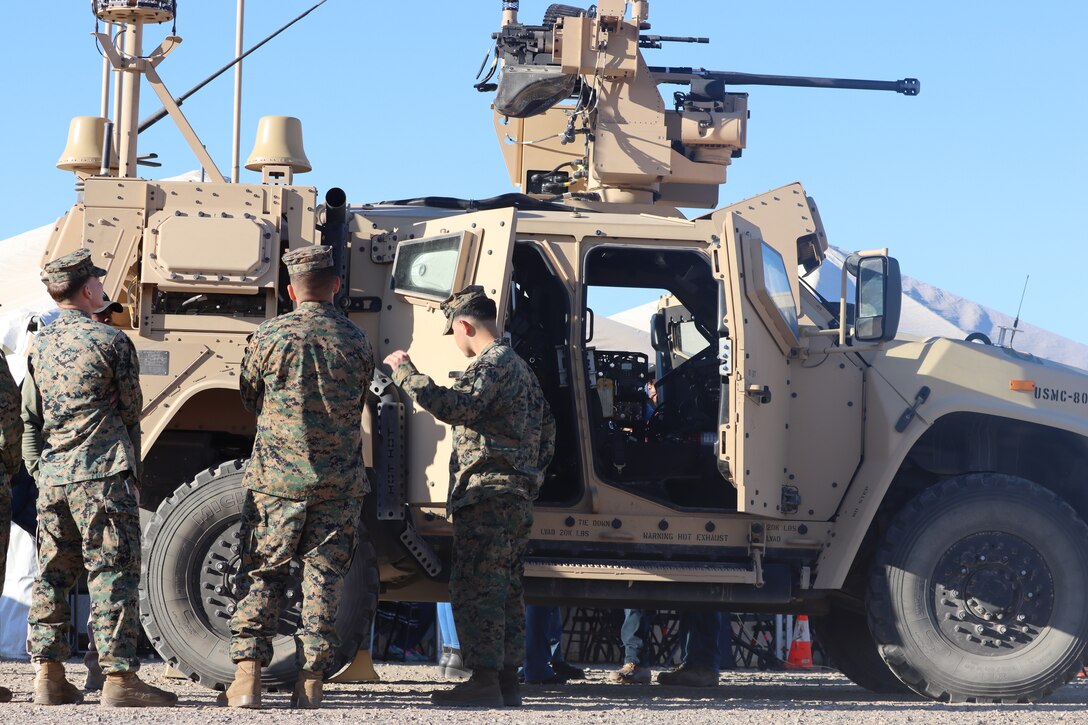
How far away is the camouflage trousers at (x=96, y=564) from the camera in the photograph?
6223mm

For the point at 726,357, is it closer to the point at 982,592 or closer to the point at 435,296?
the point at 435,296

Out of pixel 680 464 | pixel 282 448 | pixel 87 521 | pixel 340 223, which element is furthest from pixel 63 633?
pixel 680 464

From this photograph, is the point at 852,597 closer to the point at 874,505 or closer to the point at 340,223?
the point at 874,505

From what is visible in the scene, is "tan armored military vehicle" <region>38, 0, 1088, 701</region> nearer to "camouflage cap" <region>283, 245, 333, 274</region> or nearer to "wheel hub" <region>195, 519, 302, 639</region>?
"wheel hub" <region>195, 519, 302, 639</region>

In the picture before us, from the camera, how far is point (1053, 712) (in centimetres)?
692

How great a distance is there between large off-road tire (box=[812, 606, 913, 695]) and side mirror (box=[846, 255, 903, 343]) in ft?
6.62

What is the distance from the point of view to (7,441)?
6.62 m

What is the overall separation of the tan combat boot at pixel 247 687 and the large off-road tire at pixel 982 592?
3.02 metres

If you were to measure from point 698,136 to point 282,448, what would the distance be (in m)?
3.96

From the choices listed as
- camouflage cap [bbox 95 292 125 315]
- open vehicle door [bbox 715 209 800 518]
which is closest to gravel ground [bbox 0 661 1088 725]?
open vehicle door [bbox 715 209 800 518]

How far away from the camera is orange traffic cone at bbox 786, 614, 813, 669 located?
1189 centimetres

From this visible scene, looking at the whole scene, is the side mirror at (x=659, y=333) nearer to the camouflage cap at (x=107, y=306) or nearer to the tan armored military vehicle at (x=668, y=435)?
the tan armored military vehicle at (x=668, y=435)

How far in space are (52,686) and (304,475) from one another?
133 cm

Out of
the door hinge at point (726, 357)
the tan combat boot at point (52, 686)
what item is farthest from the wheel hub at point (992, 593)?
the tan combat boot at point (52, 686)
